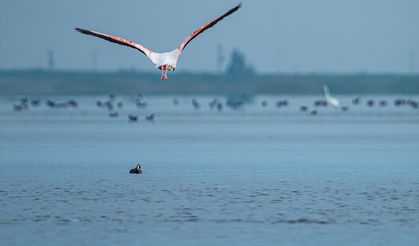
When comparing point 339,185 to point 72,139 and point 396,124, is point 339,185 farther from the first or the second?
point 396,124

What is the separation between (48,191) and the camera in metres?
25.0

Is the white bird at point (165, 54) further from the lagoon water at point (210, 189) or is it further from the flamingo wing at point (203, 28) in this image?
the lagoon water at point (210, 189)

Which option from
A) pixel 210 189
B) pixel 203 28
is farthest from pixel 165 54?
pixel 210 189

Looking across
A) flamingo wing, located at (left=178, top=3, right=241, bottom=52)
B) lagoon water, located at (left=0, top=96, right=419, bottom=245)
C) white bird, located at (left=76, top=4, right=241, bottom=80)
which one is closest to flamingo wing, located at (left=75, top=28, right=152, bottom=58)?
white bird, located at (left=76, top=4, right=241, bottom=80)

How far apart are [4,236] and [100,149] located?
21420mm

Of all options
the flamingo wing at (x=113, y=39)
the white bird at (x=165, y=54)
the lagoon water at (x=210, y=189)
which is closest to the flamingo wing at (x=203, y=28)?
the white bird at (x=165, y=54)

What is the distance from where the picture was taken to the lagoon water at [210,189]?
1856 centimetres

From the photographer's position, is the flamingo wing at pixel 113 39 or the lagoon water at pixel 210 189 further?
the flamingo wing at pixel 113 39

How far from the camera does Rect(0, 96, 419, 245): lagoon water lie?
18562 mm

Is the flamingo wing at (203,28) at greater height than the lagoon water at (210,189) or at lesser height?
greater

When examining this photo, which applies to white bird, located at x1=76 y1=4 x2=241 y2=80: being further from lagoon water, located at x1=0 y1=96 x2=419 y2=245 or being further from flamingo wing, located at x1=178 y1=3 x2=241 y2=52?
lagoon water, located at x1=0 y1=96 x2=419 y2=245

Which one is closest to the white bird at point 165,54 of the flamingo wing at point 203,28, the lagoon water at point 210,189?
the flamingo wing at point 203,28

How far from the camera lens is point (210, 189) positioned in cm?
2544

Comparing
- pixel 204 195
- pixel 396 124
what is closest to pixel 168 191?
pixel 204 195
